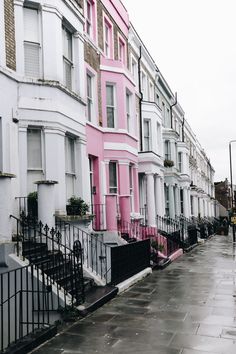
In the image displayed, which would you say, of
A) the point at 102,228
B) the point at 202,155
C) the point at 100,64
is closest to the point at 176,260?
the point at 102,228

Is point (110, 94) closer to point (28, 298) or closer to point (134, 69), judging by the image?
point (134, 69)

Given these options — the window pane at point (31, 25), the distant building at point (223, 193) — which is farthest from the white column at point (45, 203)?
the distant building at point (223, 193)

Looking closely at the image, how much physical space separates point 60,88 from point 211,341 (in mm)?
7191

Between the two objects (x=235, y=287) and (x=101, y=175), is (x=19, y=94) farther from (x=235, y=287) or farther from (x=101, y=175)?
(x=235, y=287)

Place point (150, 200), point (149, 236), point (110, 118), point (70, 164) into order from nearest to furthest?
point (70, 164)
point (110, 118)
point (149, 236)
point (150, 200)

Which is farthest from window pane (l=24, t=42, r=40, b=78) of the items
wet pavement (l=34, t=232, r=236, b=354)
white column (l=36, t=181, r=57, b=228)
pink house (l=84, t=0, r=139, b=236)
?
wet pavement (l=34, t=232, r=236, b=354)

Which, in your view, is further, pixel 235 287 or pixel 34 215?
pixel 235 287

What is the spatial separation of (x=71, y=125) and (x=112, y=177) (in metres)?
5.04

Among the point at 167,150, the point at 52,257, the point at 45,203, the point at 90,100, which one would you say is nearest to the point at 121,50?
the point at 90,100

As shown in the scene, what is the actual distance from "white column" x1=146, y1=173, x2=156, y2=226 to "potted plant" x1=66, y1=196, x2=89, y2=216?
842 cm

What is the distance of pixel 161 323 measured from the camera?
741 centimetres

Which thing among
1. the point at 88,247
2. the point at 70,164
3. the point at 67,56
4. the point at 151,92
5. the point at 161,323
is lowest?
the point at 161,323

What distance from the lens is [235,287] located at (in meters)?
11.0

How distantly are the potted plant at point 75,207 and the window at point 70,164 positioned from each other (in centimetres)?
52
